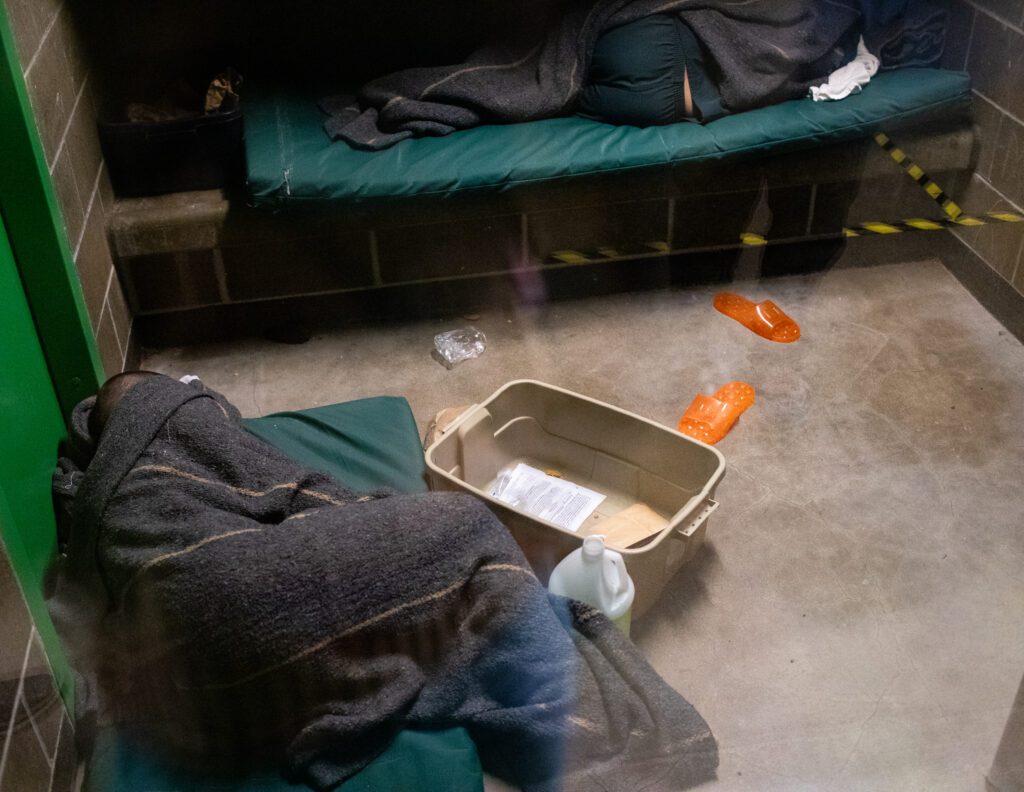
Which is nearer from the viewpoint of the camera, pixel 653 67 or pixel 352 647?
pixel 352 647

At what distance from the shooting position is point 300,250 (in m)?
2.21

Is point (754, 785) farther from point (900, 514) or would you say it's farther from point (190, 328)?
point (190, 328)

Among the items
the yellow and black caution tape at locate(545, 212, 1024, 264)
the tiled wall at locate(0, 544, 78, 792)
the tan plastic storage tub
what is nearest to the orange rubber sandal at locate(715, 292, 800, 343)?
the yellow and black caution tape at locate(545, 212, 1024, 264)

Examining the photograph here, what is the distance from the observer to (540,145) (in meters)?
2.21

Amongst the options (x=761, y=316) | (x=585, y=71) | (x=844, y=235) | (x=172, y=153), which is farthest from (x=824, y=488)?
(x=172, y=153)

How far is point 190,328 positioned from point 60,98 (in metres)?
0.56

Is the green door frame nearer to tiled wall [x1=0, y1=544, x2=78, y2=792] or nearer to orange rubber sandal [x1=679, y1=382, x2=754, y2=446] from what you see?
tiled wall [x1=0, y1=544, x2=78, y2=792]

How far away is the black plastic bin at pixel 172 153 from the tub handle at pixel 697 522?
131 cm

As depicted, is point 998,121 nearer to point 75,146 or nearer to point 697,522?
point 697,522

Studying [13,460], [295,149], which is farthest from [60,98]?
[13,460]

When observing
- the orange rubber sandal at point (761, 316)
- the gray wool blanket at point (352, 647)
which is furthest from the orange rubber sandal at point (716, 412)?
the gray wool blanket at point (352, 647)

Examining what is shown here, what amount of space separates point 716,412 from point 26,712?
129cm

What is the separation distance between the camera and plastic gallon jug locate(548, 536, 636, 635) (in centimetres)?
138

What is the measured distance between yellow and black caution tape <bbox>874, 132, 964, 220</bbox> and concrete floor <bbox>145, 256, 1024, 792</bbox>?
14 centimetres
